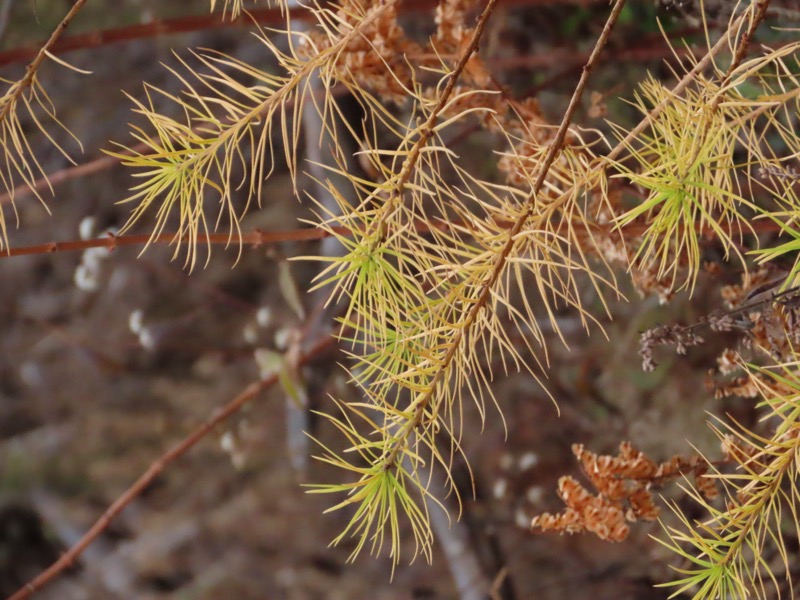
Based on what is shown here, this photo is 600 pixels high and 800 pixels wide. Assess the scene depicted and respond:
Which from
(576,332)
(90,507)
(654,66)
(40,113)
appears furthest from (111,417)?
Result: (654,66)

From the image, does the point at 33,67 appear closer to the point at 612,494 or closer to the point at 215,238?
the point at 215,238

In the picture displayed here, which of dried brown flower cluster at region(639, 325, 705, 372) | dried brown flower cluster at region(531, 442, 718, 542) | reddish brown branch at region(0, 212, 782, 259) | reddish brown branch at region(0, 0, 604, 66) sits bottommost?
dried brown flower cluster at region(531, 442, 718, 542)

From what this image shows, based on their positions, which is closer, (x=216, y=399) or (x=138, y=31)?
(x=138, y=31)

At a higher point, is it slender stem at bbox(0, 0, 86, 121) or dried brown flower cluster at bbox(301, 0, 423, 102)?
slender stem at bbox(0, 0, 86, 121)

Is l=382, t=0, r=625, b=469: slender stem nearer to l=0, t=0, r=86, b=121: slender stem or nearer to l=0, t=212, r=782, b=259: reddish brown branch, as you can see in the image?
l=0, t=212, r=782, b=259: reddish brown branch

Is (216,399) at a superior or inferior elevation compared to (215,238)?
inferior

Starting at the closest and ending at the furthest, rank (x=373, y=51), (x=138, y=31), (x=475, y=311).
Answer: (x=475, y=311)
(x=373, y=51)
(x=138, y=31)

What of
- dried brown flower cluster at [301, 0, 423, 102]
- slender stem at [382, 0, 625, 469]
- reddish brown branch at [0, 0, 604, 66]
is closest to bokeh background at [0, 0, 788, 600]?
reddish brown branch at [0, 0, 604, 66]

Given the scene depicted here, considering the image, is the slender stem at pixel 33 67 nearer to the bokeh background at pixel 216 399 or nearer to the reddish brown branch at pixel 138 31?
the reddish brown branch at pixel 138 31

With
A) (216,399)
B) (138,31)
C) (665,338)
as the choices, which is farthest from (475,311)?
(216,399)
